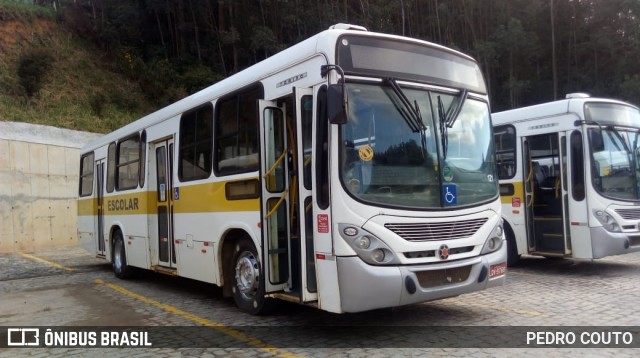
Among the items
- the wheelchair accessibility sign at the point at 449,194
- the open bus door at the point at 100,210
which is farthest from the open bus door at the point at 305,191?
the open bus door at the point at 100,210

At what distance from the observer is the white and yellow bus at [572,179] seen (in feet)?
A: 29.3

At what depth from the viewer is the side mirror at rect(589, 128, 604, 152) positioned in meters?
9.03

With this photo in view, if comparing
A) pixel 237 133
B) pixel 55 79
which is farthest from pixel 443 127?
pixel 55 79

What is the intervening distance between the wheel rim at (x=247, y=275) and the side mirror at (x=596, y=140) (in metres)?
6.21

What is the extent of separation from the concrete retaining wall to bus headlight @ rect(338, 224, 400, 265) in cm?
1576

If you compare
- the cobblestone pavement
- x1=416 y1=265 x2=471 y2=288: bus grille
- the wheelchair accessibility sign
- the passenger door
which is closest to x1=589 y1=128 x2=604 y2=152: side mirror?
the cobblestone pavement

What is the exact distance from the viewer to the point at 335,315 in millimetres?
6707

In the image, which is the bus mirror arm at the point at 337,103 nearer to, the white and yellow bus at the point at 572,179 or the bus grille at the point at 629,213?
the white and yellow bus at the point at 572,179

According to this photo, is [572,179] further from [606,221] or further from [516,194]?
[516,194]

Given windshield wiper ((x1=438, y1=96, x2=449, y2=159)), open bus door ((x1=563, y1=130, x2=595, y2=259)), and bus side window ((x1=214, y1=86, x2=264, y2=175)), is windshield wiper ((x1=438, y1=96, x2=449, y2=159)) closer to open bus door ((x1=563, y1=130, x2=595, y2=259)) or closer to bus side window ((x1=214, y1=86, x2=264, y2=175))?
bus side window ((x1=214, y1=86, x2=264, y2=175))

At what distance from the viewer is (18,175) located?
57.5 feet

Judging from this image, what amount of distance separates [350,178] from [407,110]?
3.34 ft

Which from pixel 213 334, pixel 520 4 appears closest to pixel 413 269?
pixel 213 334

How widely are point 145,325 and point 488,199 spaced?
178 inches
